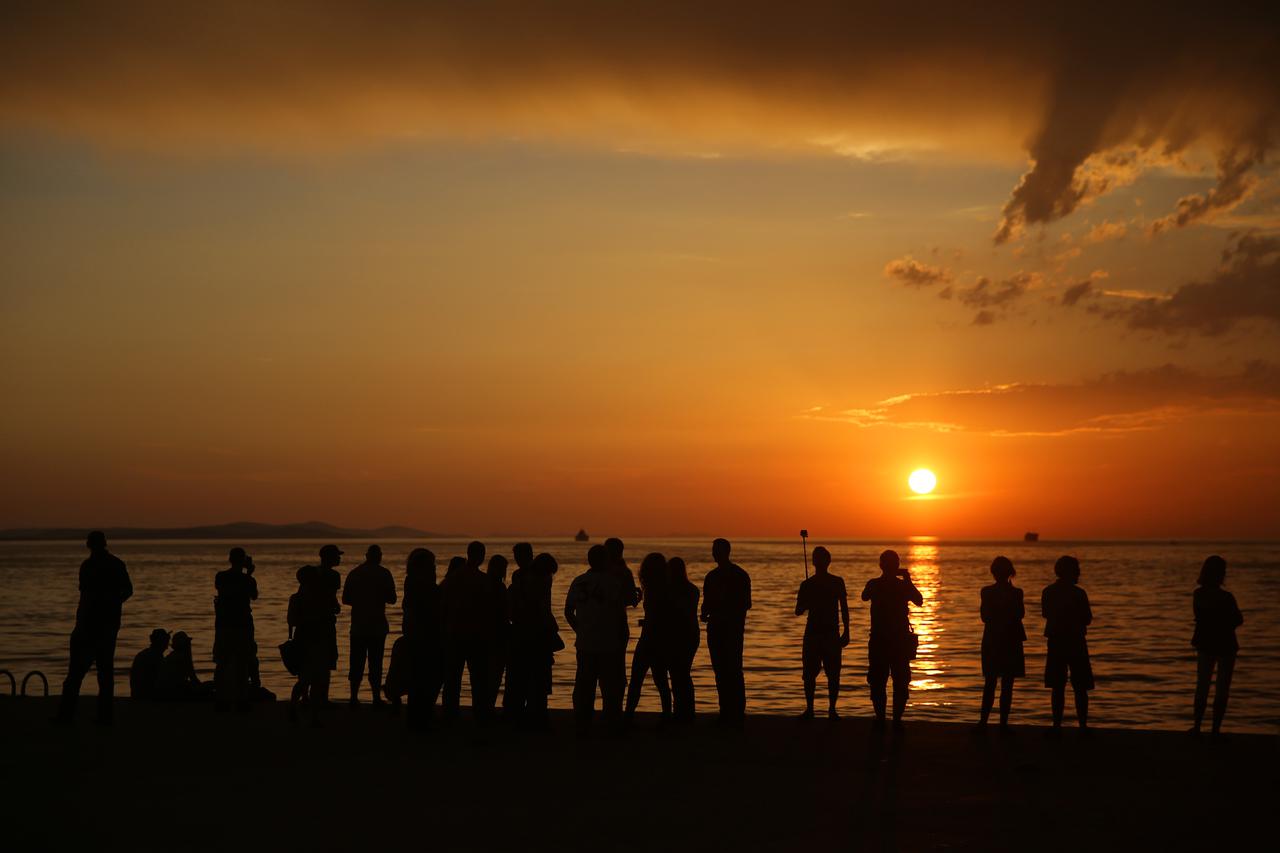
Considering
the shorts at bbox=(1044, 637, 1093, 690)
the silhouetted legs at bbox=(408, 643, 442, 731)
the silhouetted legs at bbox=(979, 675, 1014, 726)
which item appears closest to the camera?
the shorts at bbox=(1044, 637, 1093, 690)

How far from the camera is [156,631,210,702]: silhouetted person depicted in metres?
18.6

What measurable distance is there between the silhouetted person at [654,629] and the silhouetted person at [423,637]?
2476 millimetres

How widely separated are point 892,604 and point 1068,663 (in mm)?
2110

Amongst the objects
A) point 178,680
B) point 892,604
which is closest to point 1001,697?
point 892,604

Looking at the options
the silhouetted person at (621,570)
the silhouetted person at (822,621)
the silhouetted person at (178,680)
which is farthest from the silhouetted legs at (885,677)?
the silhouetted person at (178,680)

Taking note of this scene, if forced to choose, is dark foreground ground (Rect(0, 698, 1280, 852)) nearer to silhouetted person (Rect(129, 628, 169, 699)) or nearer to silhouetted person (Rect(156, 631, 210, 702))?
silhouetted person (Rect(156, 631, 210, 702))

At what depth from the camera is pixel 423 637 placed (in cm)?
1515

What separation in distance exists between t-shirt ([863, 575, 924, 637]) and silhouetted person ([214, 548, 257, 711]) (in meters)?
8.18

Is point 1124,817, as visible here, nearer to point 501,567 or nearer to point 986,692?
point 986,692

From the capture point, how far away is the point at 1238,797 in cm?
1057

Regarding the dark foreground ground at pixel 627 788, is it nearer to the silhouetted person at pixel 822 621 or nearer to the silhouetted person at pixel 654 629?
the silhouetted person at pixel 654 629

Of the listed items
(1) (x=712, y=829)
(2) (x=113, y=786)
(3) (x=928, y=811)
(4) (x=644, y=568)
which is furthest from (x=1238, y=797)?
(2) (x=113, y=786)

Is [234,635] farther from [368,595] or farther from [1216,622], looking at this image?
[1216,622]

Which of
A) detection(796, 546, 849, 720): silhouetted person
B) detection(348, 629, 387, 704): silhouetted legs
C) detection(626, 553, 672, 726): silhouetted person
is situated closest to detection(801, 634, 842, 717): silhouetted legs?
detection(796, 546, 849, 720): silhouetted person
